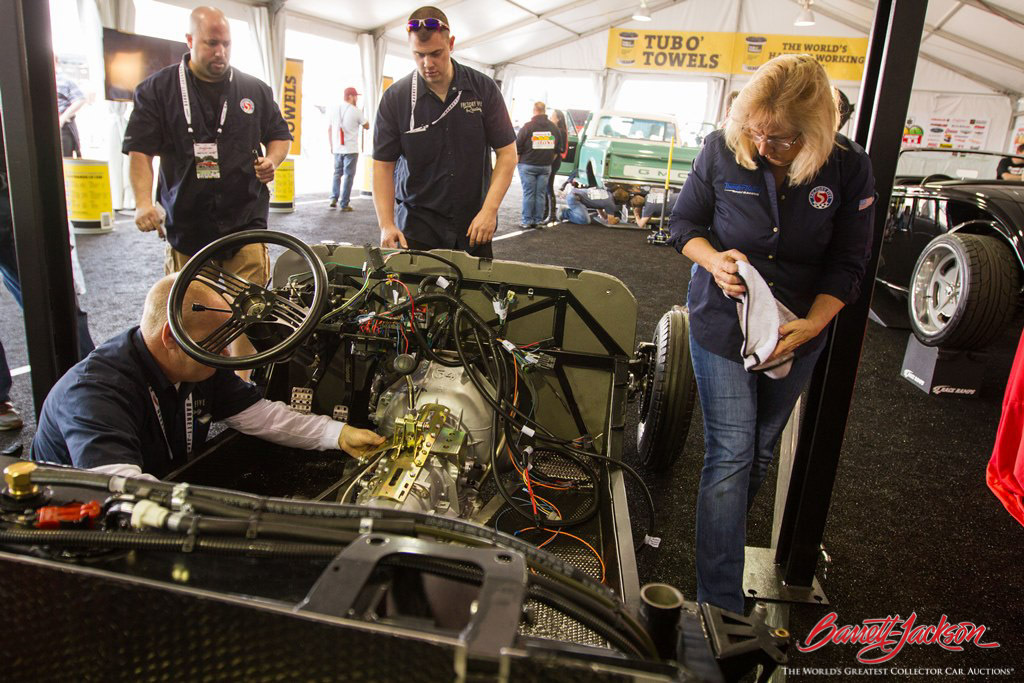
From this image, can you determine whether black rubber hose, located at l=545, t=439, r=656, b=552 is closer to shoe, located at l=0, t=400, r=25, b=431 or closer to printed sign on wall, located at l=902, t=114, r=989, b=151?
shoe, located at l=0, t=400, r=25, b=431

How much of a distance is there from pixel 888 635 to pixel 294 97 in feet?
42.8

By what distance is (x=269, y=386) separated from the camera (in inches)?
104

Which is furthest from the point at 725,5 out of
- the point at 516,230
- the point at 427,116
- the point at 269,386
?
the point at 269,386

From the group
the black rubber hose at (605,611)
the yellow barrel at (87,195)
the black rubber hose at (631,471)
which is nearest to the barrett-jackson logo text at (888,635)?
the black rubber hose at (631,471)

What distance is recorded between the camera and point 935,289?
4.55 metres

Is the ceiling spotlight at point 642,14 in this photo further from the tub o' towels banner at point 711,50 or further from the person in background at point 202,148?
the person in background at point 202,148

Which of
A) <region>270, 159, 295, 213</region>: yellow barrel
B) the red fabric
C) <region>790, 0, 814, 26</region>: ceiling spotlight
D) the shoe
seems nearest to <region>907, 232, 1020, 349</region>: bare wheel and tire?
the red fabric

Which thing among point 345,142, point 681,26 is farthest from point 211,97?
point 681,26

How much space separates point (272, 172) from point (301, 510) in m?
2.77

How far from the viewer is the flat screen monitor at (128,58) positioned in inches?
348

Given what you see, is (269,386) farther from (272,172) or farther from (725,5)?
(725,5)

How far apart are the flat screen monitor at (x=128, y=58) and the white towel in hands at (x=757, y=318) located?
9362 mm

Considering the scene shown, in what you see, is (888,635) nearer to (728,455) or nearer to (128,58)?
(728,455)

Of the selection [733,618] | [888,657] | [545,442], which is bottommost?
[888,657]
